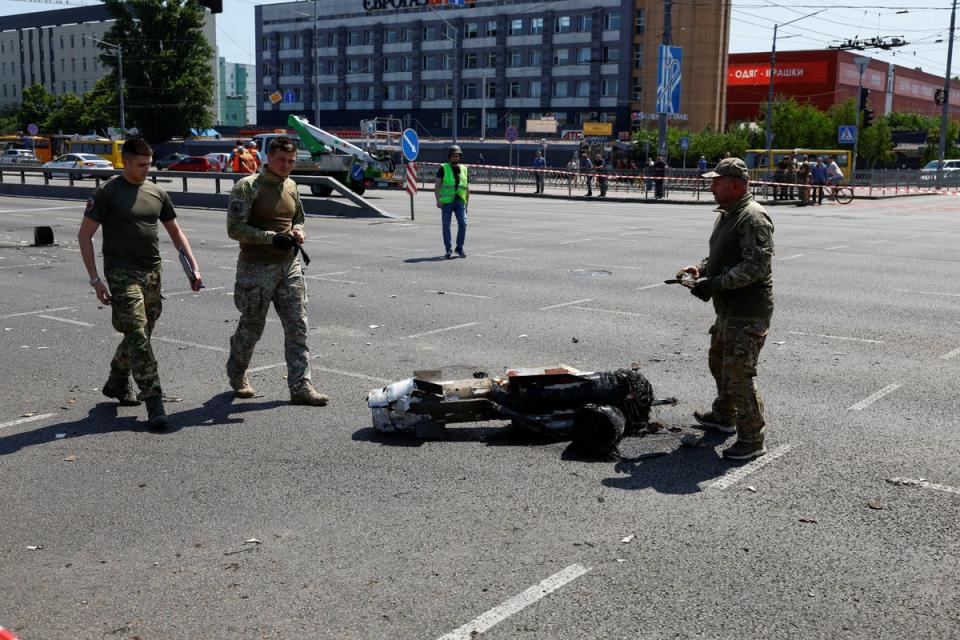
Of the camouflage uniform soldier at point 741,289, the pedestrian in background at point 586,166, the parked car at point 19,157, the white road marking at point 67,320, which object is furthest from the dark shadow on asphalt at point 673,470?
the parked car at point 19,157

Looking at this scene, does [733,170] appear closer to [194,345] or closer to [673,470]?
[673,470]

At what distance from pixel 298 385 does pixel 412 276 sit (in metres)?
7.22

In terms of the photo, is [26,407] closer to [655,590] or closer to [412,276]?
[655,590]

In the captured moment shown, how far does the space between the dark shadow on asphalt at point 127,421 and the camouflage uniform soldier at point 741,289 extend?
3.33 m

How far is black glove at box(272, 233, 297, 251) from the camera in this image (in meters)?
6.82

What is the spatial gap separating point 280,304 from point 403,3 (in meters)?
98.3

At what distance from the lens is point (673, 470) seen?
577 centimetres

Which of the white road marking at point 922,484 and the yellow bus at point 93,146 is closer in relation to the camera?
the white road marking at point 922,484

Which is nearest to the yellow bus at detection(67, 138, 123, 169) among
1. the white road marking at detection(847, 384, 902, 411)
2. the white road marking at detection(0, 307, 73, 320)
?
the white road marking at detection(0, 307, 73, 320)

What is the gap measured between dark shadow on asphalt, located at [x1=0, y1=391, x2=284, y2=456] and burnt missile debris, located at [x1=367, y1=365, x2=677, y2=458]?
46.2 inches

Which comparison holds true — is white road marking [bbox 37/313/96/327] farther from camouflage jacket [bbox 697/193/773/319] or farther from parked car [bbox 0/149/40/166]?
parked car [bbox 0/149/40/166]

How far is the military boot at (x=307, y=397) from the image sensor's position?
7.11 metres

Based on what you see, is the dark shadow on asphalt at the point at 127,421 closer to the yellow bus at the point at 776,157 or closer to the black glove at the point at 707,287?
the black glove at the point at 707,287

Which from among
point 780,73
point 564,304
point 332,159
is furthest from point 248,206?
point 780,73
